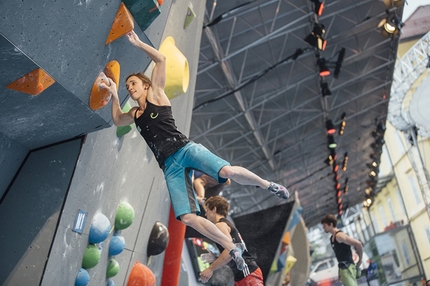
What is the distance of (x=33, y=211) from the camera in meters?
3.25

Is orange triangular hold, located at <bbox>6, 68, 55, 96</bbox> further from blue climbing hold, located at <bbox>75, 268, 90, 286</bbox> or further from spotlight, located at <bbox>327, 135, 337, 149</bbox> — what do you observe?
spotlight, located at <bbox>327, 135, 337, 149</bbox>

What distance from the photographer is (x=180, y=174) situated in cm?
320

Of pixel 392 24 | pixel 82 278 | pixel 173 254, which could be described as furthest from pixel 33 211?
pixel 392 24

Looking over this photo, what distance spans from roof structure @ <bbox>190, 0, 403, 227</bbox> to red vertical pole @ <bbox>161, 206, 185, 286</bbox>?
21.7ft

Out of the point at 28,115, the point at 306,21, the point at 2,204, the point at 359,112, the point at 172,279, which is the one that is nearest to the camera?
the point at 28,115

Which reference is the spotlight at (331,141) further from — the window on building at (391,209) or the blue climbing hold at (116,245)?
the blue climbing hold at (116,245)

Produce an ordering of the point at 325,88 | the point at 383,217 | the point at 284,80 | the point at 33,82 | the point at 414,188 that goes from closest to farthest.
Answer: the point at 33,82
the point at 325,88
the point at 284,80
the point at 414,188
the point at 383,217

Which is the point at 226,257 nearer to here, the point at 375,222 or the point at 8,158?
the point at 8,158

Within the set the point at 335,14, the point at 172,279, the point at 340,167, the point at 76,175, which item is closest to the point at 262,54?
the point at 335,14

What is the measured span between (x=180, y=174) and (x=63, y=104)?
37.6 inches

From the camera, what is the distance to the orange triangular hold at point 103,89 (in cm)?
314

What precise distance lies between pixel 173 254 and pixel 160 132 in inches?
107

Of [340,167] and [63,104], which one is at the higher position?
[340,167]

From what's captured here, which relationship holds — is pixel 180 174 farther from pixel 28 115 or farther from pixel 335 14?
pixel 335 14
